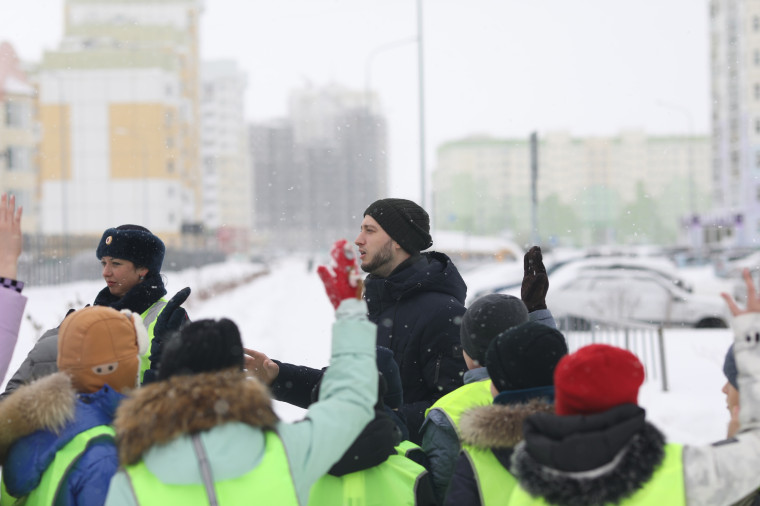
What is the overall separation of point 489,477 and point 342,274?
77 cm

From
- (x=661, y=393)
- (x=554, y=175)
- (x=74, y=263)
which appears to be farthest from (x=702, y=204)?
(x=661, y=393)

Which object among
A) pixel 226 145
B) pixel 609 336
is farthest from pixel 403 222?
pixel 226 145

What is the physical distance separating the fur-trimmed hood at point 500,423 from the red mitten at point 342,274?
20.8 inches

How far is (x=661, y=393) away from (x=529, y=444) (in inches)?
278

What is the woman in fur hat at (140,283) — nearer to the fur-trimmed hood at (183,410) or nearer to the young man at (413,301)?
the young man at (413,301)

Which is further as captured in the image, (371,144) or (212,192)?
(212,192)

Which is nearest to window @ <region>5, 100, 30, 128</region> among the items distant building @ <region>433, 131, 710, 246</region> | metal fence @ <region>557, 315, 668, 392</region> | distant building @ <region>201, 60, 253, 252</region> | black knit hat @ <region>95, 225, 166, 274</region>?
metal fence @ <region>557, 315, 668, 392</region>

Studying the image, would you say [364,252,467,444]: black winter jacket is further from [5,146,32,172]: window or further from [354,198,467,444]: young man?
[5,146,32,172]: window

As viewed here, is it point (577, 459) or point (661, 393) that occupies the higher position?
point (577, 459)

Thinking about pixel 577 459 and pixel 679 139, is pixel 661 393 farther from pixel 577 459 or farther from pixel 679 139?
pixel 679 139

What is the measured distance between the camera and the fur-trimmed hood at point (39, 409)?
209 centimetres

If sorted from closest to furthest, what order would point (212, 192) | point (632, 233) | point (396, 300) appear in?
point (396, 300) < point (212, 192) < point (632, 233)

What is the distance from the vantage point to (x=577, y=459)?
5.81ft

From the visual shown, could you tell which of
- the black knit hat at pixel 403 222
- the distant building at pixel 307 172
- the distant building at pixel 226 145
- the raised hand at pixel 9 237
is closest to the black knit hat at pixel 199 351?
the raised hand at pixel 9 237
